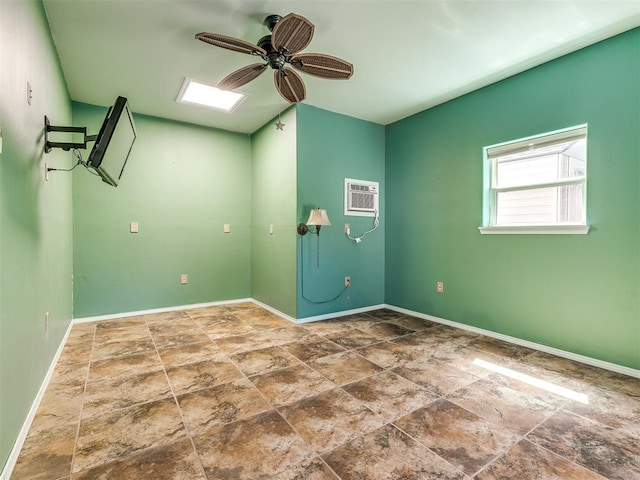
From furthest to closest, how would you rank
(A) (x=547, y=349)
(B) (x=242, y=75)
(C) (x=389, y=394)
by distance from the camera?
(A) (x=547, y=349)
(B) (x=242, y=75)
(C) (x=389, y=394)

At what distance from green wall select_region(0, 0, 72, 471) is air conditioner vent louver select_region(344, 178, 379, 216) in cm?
296

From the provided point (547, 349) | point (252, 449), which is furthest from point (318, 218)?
point (547, 349)

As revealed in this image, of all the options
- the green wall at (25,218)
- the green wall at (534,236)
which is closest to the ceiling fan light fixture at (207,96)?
the green wall at (25,218)

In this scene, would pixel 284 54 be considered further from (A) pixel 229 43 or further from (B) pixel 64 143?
(B) pixel 64 143

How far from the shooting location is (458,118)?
3469 mm

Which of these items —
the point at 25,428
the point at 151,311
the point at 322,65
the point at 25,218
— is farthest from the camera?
the point at 151,311

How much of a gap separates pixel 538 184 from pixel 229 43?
2.87 m

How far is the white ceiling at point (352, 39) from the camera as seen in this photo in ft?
6.89

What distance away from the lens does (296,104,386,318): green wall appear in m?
3.68

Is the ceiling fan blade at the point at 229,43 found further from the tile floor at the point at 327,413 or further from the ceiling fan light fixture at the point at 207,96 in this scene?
the tile floor at the point at 327,413

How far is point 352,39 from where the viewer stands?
243 centimetres

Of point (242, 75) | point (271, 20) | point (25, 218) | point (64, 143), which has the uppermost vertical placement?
point (271, 20)

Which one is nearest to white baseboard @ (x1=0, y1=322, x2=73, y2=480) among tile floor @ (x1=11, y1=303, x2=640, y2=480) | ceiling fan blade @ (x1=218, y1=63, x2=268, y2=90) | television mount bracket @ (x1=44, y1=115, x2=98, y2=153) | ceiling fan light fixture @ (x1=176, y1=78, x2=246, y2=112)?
tile floor @ (x1=11, y1=303, x2=640, y2=480)

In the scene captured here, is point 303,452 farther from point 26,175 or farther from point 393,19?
point 393,19
